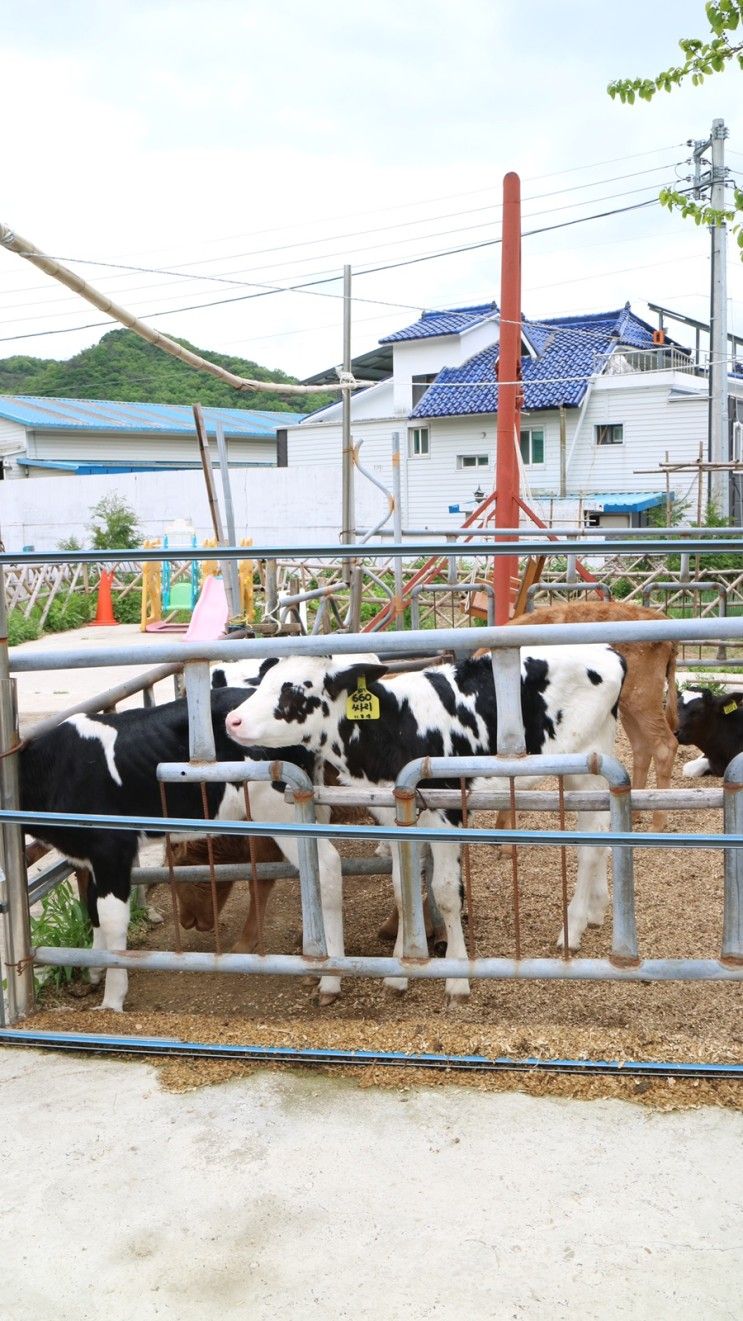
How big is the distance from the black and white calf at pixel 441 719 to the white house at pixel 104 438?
32978mm

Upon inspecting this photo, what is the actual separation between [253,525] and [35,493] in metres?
6.68

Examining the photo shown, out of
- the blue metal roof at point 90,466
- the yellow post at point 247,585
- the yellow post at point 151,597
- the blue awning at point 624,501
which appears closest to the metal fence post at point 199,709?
the yellow post at point 247,585

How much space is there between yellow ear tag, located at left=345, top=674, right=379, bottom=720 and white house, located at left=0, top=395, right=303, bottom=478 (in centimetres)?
3340

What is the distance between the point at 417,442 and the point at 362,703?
95.2 ft

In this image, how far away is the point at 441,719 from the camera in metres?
4.35

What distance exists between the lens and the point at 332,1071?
3.18m

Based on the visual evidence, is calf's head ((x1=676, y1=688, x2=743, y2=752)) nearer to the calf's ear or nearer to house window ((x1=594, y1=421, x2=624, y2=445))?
the calf's ear

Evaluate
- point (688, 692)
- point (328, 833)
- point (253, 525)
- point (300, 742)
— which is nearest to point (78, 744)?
point (300, 742)

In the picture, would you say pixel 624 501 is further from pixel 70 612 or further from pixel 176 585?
pixel 70 612

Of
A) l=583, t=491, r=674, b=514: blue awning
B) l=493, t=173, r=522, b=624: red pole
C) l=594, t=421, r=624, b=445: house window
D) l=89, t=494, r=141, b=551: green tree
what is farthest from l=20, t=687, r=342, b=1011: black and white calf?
l=594, t=421, r=624, b=445: house window

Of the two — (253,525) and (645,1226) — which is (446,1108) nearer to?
(645,1226)

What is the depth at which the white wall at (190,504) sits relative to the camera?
2767 centimetres

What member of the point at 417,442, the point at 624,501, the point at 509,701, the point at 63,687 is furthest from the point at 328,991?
the point at 417,442

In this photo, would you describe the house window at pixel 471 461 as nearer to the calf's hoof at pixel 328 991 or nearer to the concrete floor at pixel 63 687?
the concrete floor at pixel 63 687
